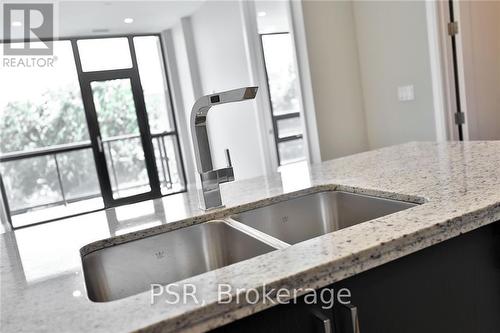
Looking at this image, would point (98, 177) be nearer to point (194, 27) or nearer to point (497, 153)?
point (194, 27)

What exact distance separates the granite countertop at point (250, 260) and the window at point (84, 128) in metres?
4.59

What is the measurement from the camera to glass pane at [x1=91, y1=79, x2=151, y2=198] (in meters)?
5.66

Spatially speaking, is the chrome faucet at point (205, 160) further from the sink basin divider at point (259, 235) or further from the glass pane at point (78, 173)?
the glass pane at point (78, 173)

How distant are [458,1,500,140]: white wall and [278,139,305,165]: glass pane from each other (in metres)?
2.71

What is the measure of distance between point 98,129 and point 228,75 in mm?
2131

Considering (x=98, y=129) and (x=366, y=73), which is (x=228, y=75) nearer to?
(x=366, y=73)

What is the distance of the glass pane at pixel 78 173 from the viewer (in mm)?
5492

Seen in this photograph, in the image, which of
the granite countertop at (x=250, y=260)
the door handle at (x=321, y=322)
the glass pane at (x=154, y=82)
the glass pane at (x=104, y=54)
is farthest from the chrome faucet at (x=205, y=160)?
the glass pane at (x=154, y=82)

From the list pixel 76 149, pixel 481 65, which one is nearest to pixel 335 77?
pixel 481 65

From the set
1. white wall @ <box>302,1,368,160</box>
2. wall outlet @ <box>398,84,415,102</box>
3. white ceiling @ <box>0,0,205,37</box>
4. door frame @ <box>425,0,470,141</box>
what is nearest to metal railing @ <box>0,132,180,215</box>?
white ceiling @ <box>0,0,205,37</box>

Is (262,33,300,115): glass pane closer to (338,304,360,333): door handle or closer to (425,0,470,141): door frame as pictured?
(425,0,470,141): door frame

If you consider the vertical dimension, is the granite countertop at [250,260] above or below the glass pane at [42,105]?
below

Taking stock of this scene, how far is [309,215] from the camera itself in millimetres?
1298

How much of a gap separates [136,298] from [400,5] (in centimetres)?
327
